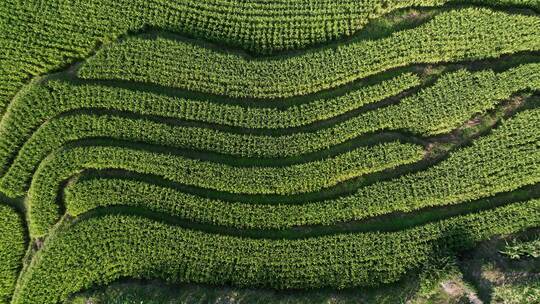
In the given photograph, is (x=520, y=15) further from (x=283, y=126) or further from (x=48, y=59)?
(x=48, y=59)

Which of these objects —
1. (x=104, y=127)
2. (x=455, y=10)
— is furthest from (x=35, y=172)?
(x=455, y=10)

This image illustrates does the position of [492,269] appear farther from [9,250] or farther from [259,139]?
[9,250]

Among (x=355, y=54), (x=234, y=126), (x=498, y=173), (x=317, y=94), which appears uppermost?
(x=355, y=54)

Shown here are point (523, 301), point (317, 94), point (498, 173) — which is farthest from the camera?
point (317, 94)

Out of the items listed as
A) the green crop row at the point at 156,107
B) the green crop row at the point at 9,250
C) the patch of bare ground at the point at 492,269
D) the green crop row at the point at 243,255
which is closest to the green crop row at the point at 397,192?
the green crop row at the point at 243,255

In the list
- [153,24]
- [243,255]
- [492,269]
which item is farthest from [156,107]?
[492,269]

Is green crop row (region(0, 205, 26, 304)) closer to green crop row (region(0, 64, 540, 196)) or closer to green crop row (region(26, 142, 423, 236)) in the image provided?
green crop row (region(26, 142, 423, 236))
